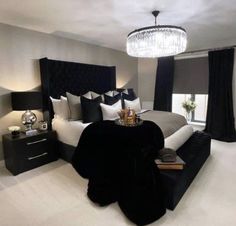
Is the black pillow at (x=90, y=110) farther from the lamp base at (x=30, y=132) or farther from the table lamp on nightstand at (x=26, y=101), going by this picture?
the lamp base at (x=30, y=132)

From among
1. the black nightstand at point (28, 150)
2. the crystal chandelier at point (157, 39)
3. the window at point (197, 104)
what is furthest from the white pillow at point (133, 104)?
the window at point (197, 104)

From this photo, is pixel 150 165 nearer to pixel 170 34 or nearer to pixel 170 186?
pixel 170 186

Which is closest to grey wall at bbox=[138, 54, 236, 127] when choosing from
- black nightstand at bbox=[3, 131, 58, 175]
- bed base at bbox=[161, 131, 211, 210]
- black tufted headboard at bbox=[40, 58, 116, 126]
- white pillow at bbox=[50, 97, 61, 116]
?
black tufted headboard at bbox=[40, 58, 116, 126]

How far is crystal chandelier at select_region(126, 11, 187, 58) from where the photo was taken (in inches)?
87.0

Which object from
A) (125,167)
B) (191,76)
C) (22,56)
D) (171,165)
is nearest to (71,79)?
(22,56)

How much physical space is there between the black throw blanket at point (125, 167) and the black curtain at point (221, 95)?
2.70m

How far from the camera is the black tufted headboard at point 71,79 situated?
3.37m

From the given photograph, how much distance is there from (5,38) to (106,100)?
1972 millimetres

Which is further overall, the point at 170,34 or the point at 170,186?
the point at 170,34

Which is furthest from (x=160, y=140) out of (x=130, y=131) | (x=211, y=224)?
(x=211, y=224)

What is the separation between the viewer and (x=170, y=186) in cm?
188

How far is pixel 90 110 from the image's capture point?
3.13 meters

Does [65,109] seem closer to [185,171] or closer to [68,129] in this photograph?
[68,129]

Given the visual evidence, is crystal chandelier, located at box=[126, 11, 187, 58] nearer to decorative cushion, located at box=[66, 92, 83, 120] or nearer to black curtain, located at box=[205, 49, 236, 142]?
decorative cushion, located at box=[66, 92, 83, 120]
